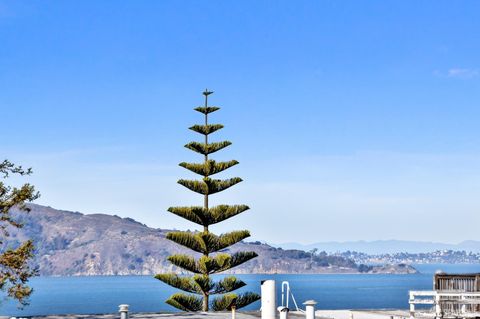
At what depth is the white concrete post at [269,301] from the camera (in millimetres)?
17266

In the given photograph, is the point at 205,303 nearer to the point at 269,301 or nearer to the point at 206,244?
the point at 206,244

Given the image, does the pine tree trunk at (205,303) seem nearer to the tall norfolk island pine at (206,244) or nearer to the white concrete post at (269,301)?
the tall norfolk island pine at (206,244)

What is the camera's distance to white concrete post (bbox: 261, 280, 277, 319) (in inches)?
680

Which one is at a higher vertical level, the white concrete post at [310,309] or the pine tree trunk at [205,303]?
the white concrete post at [310,309]

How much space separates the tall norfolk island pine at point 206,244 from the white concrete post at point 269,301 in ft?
77.5

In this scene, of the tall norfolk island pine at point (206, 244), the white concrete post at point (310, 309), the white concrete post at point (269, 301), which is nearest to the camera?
the white concrete post at point (269, 301)

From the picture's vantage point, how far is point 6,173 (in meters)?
30.6

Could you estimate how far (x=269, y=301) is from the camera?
680 inches

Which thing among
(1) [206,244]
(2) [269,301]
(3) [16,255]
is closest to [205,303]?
(1) [206,244]

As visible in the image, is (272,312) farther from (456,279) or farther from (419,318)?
(456,279)

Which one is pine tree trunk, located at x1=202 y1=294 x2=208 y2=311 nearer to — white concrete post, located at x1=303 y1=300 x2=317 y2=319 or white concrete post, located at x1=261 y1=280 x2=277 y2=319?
white concrete post, located at x1=303 y1=300 x2=317 y2=319

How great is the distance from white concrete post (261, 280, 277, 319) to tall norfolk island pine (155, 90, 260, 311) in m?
23.6

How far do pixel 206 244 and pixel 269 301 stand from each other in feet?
81.2

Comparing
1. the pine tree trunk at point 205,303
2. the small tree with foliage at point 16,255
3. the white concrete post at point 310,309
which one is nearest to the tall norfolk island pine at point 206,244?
the pine tree trunk at point 205,303
